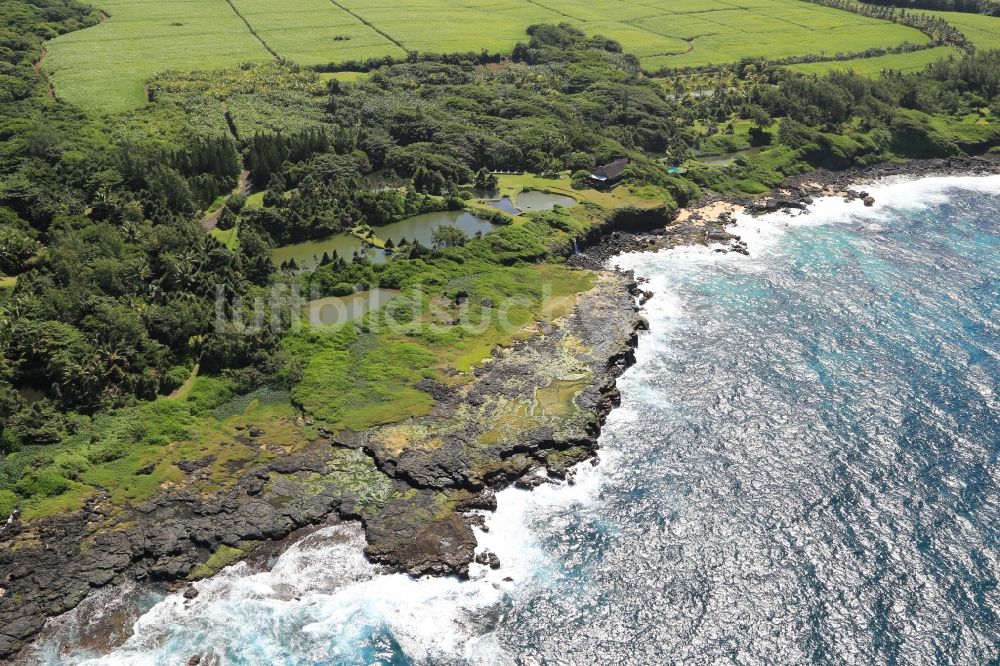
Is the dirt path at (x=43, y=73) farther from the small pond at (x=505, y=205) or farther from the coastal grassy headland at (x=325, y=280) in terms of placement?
the small pond at (x=505, y=205)

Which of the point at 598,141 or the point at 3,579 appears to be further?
the point at 598,141

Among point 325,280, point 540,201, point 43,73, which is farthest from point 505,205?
point 43,73

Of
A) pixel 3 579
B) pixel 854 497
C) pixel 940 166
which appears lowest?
pixel 3 579

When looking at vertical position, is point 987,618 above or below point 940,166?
below

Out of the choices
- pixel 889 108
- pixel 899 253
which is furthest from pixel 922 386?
pixel 889 108

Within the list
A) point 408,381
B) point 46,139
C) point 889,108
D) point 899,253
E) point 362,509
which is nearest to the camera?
point 362,509

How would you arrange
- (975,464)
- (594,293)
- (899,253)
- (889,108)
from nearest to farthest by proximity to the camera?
(975,464), (594,293), (899,253), (889,108)

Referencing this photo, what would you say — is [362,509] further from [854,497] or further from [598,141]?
[598,141]

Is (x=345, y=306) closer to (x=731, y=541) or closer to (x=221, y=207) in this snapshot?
(x=221, y=207)

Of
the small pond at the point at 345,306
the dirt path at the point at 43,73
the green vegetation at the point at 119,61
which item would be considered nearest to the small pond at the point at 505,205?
the small pond at the point at 345,306
